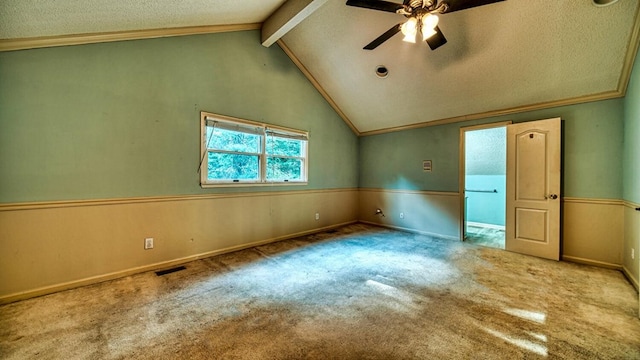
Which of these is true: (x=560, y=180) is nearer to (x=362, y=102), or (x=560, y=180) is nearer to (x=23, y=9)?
(x=362, y=102)

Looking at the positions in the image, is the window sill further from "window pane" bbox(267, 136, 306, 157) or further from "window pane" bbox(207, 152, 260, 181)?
"window pane" bbox(267, 136, 306, 157)

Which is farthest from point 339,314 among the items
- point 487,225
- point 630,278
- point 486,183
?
point 486,183

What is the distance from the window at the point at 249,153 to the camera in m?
3.52

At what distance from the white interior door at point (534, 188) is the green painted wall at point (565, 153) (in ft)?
0.74

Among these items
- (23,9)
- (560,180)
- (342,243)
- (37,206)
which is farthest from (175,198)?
(560,180)

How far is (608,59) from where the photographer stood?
9.39 ft

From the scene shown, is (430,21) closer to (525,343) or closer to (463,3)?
(463,3)

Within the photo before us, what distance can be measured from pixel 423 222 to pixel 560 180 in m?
2.13

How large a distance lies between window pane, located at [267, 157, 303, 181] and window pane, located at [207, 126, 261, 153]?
0.37 m

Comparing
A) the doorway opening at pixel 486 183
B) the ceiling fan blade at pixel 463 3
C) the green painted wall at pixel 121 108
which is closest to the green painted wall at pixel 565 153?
the doorway opening at pixel 486 183

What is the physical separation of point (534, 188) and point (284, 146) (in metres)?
3.98

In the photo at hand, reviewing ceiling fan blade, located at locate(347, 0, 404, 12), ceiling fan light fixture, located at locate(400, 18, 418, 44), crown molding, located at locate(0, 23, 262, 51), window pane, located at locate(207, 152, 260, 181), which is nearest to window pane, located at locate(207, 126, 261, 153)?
window pane, located at locate(207, 152, 260, 181)

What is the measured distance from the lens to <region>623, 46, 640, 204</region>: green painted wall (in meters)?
2.58

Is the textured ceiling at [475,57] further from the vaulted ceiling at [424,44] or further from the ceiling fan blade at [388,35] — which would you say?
the ceiling fan blade at [388,35]
